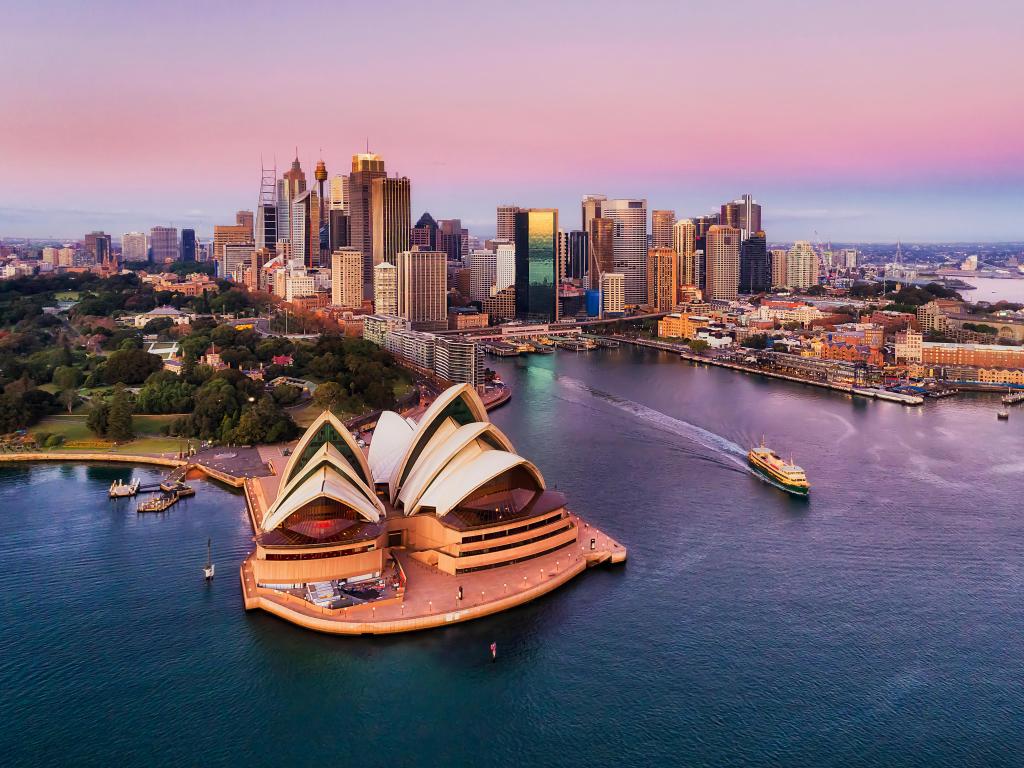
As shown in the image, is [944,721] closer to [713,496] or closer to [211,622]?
[713,496]

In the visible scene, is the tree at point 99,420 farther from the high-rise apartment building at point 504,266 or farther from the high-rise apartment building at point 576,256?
the high-rise apartment building at point 576,256

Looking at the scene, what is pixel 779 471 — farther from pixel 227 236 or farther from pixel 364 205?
pixel 227 236

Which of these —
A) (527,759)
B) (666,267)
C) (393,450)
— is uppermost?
(666,267)

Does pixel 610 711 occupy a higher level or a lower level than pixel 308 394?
lower

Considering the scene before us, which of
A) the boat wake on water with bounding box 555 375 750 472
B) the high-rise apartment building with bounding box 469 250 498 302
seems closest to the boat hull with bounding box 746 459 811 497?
the boat wake on water with bounding box 555 375 750 472

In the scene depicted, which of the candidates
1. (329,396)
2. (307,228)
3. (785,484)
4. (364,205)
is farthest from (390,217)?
(785,484)

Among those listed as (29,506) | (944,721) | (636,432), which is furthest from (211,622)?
(636,432)

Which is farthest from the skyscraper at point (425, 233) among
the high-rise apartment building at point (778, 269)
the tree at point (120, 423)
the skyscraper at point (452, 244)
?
the tree at point (120, 423)
